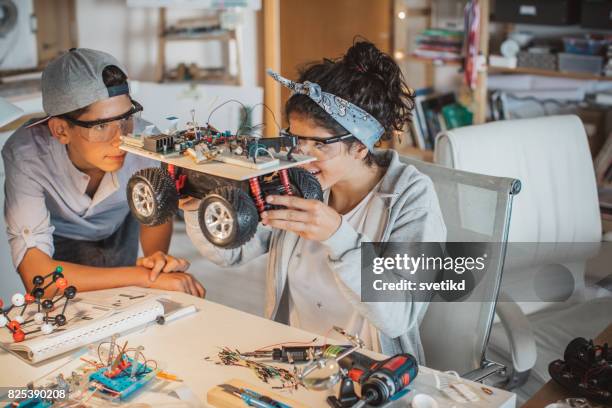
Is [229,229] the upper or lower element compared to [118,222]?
upper

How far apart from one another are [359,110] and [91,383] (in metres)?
0.82

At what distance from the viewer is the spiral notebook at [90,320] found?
161cm

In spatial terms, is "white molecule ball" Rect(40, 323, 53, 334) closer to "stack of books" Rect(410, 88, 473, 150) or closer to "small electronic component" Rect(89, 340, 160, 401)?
"small electronic component" Rect(89, 340, 160, 401)

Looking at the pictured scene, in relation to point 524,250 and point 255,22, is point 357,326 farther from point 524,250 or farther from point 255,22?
point 255,22

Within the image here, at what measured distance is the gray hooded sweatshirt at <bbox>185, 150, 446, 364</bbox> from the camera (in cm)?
159

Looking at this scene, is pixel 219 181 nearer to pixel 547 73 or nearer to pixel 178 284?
pixel 178 284

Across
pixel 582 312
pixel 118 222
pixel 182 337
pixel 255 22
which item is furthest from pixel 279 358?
pixel 255 22

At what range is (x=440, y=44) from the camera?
13.8 feet

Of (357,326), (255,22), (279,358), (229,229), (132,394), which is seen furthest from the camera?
(255,22)

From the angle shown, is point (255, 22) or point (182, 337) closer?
point (182, 337)

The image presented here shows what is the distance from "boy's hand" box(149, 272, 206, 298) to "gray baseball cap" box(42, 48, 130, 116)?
1.68 ft

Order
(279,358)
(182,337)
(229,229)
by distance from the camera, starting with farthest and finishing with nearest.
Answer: (182,337)
(279,358)
(229,229)

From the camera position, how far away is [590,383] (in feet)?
4.83

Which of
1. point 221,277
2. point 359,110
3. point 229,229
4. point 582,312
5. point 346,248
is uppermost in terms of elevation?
point 359,110
